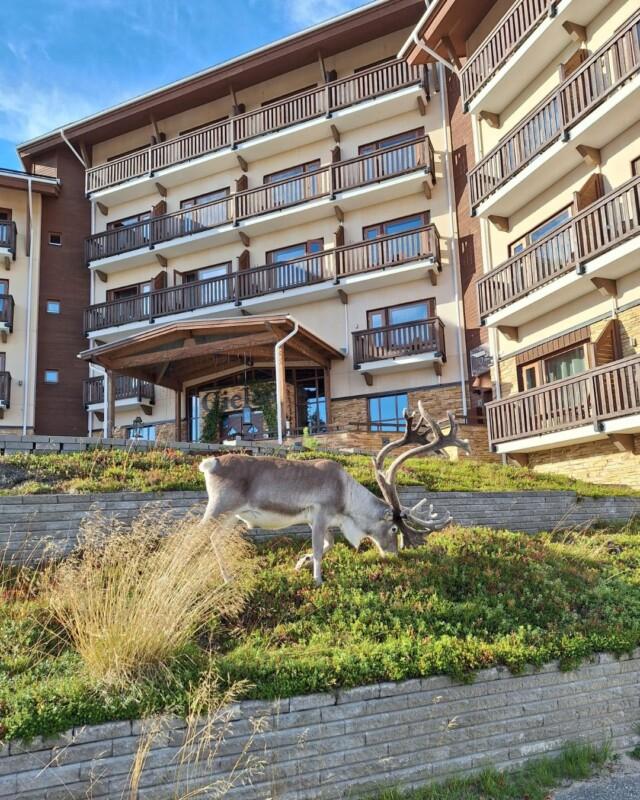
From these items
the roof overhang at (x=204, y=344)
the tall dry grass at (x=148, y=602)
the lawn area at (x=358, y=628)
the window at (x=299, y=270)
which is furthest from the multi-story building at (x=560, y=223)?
the tall dry grass at (x=148, y=602)

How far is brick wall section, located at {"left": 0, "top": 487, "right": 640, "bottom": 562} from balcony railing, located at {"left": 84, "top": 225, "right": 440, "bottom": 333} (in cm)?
1069

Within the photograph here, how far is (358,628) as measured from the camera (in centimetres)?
576

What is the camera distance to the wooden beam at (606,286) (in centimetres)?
1409

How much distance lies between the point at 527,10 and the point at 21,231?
62.6ft

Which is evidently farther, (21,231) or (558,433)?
(21,231)

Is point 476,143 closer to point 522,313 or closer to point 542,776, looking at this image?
point 522,313

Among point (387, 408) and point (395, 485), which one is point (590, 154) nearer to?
point (387, 408)

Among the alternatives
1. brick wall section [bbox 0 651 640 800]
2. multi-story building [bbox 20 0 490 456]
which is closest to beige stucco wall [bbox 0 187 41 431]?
multi-story building [bbox 20 0 490 456]

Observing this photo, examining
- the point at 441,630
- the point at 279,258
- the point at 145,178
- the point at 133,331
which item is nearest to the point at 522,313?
the point at 279,258

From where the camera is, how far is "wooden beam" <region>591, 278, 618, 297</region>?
46.2ft

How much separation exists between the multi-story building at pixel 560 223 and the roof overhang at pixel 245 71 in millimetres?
3383

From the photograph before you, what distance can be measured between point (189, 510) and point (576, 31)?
47.9 ft

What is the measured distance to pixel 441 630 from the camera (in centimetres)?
583

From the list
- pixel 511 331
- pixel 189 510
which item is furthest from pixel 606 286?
pixel 189 510
